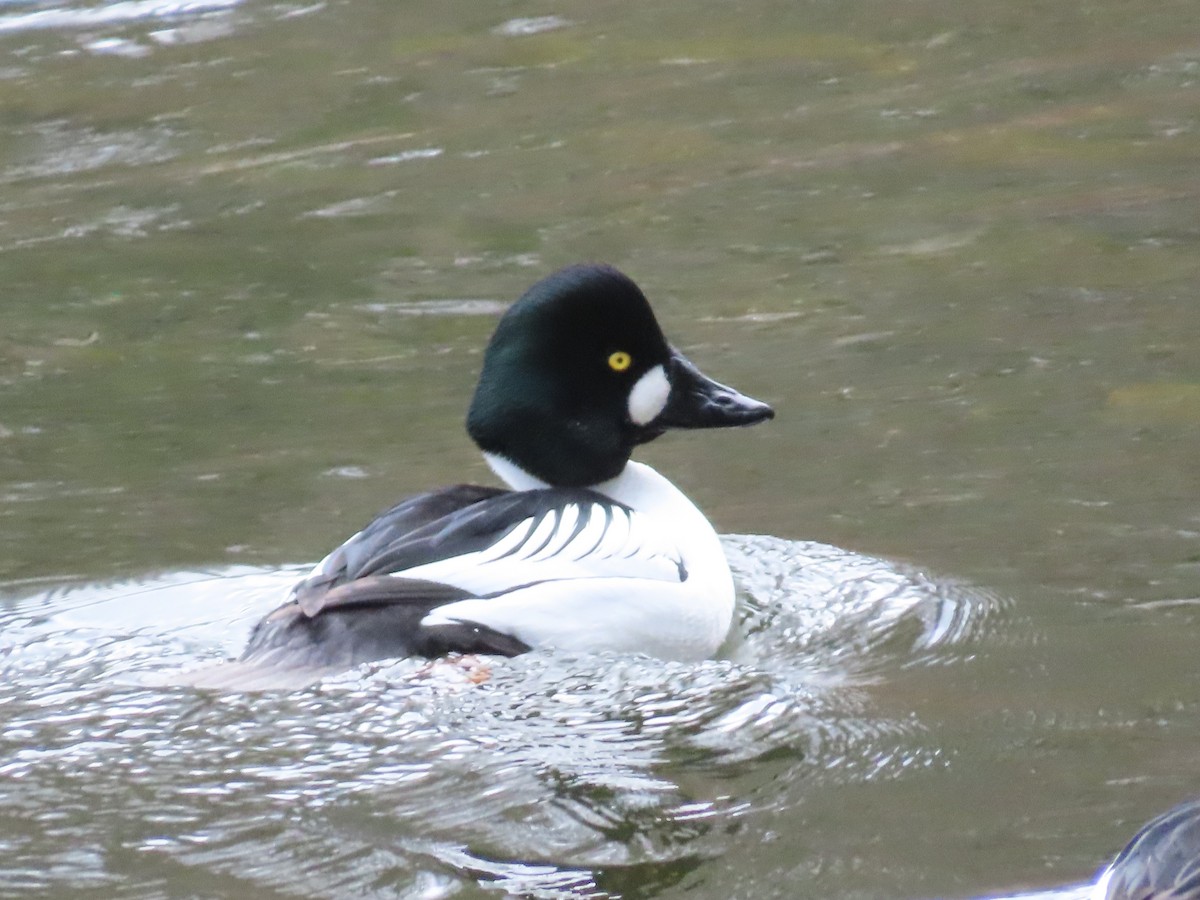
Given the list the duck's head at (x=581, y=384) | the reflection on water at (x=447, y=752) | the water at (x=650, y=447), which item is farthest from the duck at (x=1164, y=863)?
the duck's head at (x=581, y=384)

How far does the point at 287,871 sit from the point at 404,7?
10616mm

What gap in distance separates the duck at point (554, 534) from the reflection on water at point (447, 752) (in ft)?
0.37

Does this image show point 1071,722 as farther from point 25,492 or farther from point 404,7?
point 404,7

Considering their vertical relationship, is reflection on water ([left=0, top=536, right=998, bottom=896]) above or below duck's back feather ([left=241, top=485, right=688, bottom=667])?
below

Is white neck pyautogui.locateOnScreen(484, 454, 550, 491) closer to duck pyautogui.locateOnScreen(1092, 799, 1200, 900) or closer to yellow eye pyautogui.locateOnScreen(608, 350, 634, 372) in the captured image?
yellow eye pyautogui.locateOnScreen(608, 350, 634, 372)

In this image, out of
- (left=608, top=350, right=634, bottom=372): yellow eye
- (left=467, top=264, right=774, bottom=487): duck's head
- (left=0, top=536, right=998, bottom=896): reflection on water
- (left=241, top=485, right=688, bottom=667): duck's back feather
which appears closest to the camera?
(left=0, top=536, right=998, bottom=896): reflection on water

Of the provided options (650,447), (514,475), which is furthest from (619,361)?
(650,447)

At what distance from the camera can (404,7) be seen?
1412 cm

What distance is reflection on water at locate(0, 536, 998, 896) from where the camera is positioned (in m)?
4.32

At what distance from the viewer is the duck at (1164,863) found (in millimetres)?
3312

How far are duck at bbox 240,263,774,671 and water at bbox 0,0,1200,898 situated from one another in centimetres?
14

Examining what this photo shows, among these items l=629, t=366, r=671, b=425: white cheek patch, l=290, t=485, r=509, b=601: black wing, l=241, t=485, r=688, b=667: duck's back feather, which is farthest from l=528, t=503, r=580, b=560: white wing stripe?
l=629, t=366, r=671, b=425: white cheek patch

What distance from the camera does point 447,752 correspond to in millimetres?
4844

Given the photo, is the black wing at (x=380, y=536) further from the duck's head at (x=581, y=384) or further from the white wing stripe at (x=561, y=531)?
the duck's head at (x=581, y=384)
